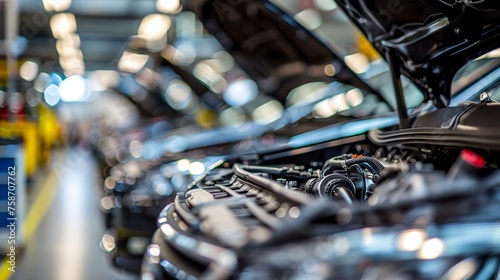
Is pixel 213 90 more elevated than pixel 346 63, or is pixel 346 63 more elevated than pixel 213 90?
pixel 346 63

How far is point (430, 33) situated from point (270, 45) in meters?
2.81

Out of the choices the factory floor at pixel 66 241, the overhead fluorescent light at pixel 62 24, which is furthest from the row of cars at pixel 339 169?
the overhead fluorescent light at pixel 62 24

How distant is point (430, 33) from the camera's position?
2809 mm

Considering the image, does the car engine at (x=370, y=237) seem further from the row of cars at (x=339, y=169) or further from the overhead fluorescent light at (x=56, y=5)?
the overhead fluorescent light at (x=56, y=5)

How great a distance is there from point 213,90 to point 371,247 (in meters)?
7.49

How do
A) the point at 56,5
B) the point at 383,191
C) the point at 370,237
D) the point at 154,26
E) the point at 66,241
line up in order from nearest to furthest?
1. the point at 370,237
2. the point at 383,191
3. the point at 66,241
4. the point at 56,5
5. the point at 154,26

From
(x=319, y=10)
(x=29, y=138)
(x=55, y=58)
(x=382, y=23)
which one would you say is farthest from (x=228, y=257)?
(x=55, y=58)

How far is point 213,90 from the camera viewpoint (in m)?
8.59

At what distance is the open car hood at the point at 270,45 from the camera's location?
4508mm

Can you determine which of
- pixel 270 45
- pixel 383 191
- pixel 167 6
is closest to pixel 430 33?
pixel 383 191

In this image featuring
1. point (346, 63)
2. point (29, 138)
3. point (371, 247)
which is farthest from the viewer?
point (29, 138)

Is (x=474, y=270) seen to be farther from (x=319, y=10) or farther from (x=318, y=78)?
(x=319, y=10)

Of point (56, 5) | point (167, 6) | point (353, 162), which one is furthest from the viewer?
point (167, 6)

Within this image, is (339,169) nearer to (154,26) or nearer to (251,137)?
(251,137)
